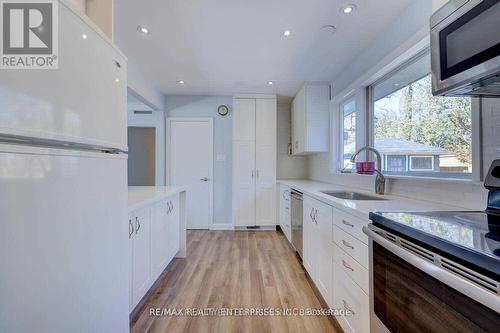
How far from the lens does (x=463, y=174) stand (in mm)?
1505

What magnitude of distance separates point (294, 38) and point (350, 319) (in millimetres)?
2468

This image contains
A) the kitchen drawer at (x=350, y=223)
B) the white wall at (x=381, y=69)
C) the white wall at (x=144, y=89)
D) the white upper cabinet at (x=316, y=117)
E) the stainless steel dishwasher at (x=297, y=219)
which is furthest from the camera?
the white upper cabinet at (x=316, y=117)

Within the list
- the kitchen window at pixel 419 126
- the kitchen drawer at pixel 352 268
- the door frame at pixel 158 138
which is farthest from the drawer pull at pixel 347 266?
the door frame at pixel 158 138

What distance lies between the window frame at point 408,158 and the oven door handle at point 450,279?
812mm

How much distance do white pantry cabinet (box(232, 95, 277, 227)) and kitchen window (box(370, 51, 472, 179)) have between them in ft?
6.72

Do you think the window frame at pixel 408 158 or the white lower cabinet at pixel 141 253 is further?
the white lower cabinet at pixel 141 253

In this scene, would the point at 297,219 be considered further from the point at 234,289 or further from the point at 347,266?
the point at 347,266

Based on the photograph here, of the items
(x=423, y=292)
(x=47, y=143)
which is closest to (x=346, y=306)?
(x=423, y=292)

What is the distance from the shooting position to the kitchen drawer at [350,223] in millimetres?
1351

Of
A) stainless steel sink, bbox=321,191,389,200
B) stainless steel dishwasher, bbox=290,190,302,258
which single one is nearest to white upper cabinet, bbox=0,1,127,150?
stainless steel sink, bbox=321,191,389,200

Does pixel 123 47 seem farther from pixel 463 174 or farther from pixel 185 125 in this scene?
pixel 463 174

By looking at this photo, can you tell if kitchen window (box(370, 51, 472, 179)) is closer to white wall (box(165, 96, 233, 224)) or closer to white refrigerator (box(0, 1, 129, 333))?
white refrigerator (box(0, 1, 129, 333))

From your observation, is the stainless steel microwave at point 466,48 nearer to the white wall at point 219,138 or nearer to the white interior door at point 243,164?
the white interior door at point 243,164

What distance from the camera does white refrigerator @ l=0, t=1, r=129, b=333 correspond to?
0.59 meters
